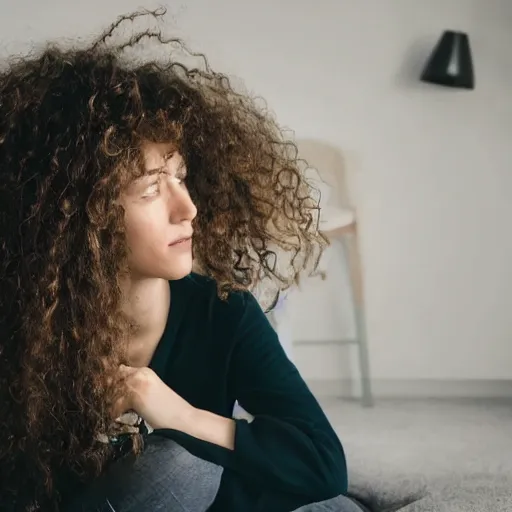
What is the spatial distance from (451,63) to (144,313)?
2.28ft

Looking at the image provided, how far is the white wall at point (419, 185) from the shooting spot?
1308mm

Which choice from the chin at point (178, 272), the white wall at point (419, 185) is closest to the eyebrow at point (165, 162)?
the chin at point (178, 272)

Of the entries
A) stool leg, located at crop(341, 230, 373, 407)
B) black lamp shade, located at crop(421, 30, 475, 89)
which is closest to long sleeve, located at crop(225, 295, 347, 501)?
stool leg, located at crop(341, 230, 373, 407)

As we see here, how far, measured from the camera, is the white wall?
131cm

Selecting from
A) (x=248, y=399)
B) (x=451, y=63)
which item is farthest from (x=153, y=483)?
(x=451, y=63)

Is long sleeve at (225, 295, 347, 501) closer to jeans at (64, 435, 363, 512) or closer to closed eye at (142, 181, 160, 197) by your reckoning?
jeans at (64, 435, 363, 512)

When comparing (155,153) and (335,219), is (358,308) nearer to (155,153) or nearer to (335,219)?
(335,219)

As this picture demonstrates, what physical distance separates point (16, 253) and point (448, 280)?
0.77 meters

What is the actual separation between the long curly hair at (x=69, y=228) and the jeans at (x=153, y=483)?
3 cm

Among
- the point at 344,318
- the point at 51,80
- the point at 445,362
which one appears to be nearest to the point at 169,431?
the point at 51,80

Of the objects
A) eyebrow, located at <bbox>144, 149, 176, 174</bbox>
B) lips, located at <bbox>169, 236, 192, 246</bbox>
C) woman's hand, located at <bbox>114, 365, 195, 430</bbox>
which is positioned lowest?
woman's hand, located at <bbox>114, 365, 195, 430</bbox>

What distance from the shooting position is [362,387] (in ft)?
4.36

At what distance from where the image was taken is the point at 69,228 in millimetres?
825

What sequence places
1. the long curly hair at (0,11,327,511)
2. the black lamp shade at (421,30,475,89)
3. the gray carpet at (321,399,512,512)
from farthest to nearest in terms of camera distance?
the black lamp shade at (421,30,475,89) < the gray carpet at (321,399,512,512) < the long curly hair at (0,11,327,511)
